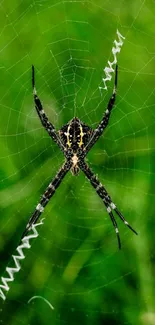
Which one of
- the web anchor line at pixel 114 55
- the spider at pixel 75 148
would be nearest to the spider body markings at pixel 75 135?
the spider at pixel 75 148

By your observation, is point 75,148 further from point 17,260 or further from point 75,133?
point 17,260

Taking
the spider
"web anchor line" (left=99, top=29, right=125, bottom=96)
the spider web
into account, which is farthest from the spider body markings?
"web anchor line" (left=99, top=29, right=125, bottom=96)

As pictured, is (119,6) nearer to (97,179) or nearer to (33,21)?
(33,21)

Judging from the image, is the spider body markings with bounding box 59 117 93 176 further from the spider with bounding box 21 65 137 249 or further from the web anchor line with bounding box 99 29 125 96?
the web anchor line with bounding box 99 29 125 96

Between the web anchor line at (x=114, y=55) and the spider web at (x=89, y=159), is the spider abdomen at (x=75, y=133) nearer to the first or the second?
the spider web at (x=89, y=159)

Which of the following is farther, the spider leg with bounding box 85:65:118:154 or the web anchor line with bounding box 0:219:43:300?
the web anchor line with bounding box 0:219:43:300

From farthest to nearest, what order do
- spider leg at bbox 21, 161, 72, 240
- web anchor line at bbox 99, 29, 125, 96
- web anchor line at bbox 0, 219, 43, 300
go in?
1. web anchor line at bbox 0, 219, 43, 300
2. spider leg at bbox 21, 161, 72, 240
3. web anchor line at bbox 99, 29, 125, 96

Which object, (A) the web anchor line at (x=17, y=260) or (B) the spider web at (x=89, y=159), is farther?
(A) the web anchor line at (x=17, y=260)

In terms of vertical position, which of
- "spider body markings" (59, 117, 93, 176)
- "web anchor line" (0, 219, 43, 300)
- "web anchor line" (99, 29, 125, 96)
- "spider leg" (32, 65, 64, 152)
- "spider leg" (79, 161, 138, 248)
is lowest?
"web anchor line" (0, 219, 43, 300)
